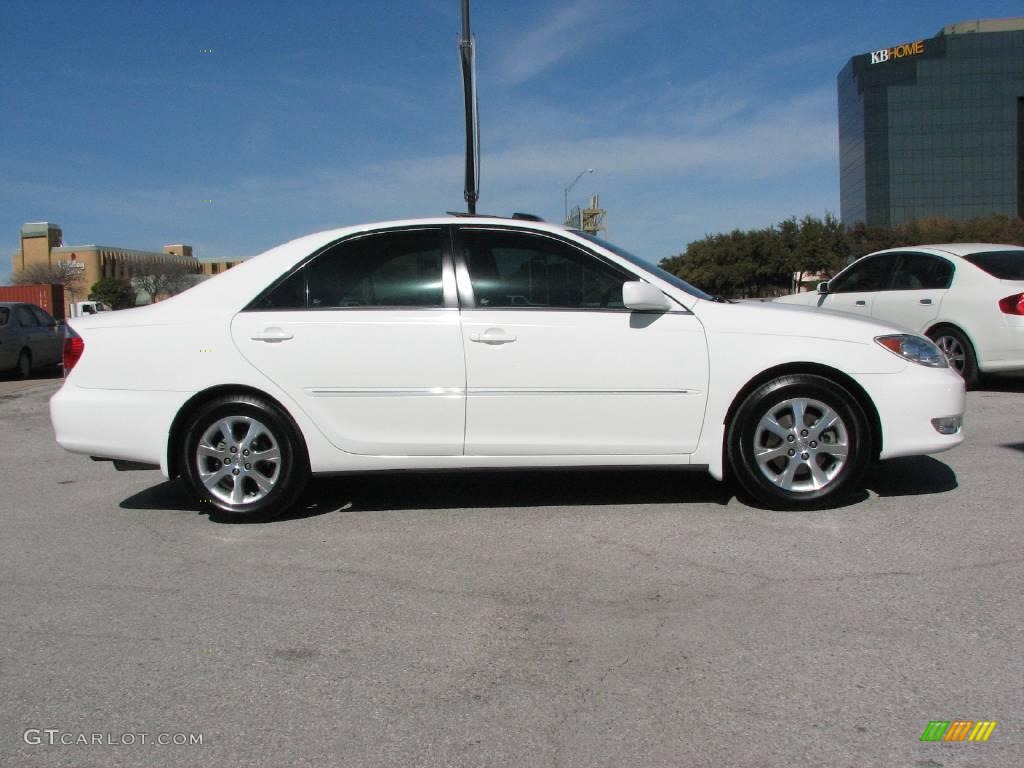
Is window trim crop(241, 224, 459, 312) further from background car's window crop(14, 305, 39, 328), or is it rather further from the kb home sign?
the kb home sign

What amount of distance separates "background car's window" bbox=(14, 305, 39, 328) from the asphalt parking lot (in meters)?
11.5

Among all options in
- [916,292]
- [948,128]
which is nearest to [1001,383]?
[916,292]

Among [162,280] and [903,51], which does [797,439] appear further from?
[903,51]

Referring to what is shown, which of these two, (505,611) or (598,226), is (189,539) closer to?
(505,611)

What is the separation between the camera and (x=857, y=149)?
11794 cm

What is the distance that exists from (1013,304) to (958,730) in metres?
7.38

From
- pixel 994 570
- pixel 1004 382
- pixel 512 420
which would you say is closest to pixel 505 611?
pixel 512 420

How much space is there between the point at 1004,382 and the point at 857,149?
118 meters

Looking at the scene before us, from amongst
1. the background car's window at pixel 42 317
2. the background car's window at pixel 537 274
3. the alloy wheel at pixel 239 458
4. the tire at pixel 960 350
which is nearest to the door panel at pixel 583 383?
the background car's window at pixel 537 274

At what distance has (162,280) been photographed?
68188mm

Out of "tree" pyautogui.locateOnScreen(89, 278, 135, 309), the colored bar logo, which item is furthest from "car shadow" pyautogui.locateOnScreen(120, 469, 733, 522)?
"tree" pyautogui.locateOnScreen(89, 278, 135, 309)

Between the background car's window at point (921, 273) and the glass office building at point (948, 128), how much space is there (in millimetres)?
108499

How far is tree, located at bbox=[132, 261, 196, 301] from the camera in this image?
65500mm

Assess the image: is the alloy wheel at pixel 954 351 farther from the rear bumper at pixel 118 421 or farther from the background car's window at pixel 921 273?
the rear bumper at pixel 118 421
